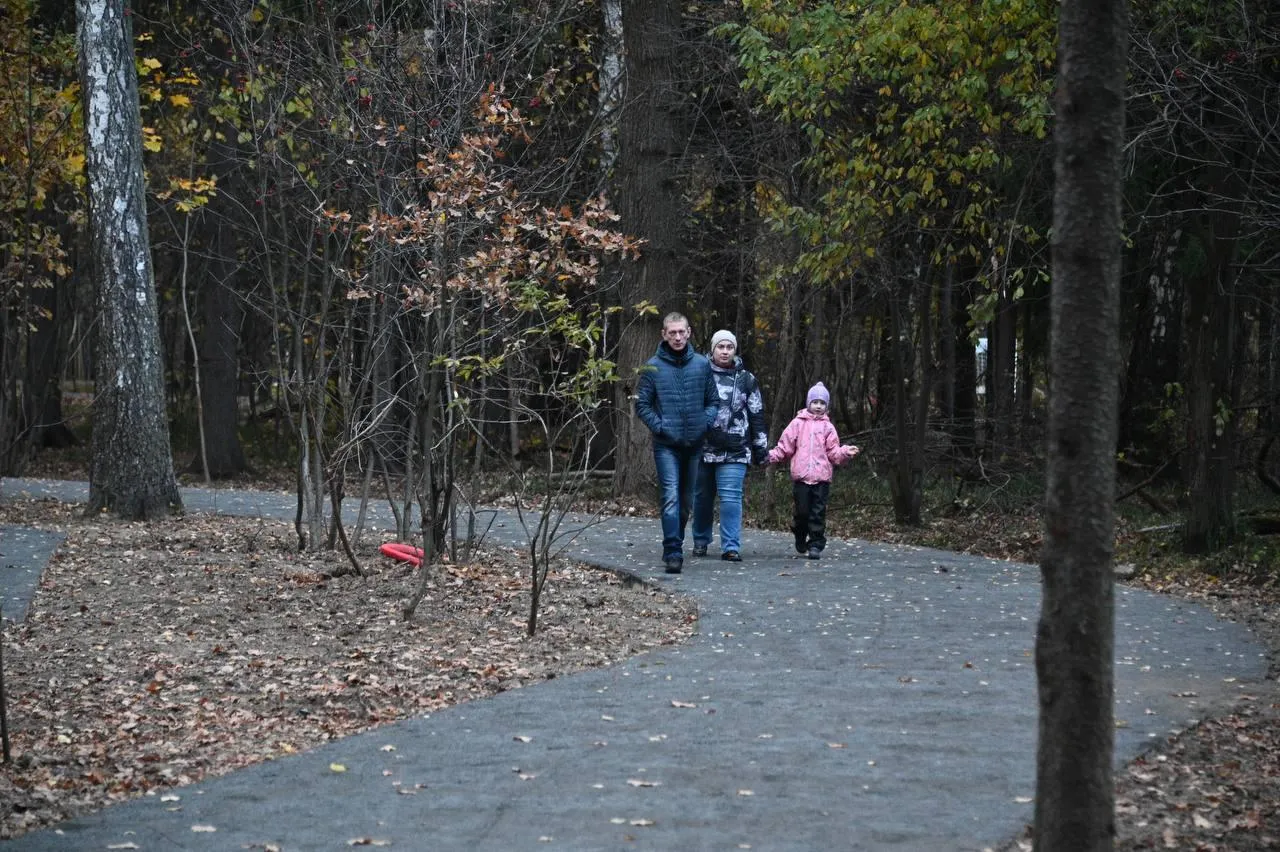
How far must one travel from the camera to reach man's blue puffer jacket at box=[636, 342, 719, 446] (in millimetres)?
13883

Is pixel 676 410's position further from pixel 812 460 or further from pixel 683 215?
pixel 683 215

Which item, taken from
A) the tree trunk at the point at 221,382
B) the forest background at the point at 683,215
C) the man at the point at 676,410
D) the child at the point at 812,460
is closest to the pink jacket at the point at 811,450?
the child at the point at 812,460

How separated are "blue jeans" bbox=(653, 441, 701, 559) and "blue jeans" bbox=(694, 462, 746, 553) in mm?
163

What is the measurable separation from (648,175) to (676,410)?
7776 mm

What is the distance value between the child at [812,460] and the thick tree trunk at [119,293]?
7.34 meters

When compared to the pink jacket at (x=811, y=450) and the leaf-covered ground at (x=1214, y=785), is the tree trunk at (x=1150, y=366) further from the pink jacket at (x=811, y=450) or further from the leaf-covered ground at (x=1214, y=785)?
the leaf-covered ground at (x=1214, y=785)

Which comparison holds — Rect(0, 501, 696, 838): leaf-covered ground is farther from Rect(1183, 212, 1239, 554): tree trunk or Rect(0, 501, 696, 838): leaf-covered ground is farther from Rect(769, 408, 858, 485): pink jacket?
Rect(1183, 212, 1239, 554): tree trunk

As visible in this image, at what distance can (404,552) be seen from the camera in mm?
13844

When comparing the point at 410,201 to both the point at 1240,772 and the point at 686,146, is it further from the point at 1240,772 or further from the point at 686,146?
the point at 686,146

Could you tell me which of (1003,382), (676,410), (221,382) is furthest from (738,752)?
(221,382)

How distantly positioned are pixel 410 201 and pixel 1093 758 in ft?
31.0

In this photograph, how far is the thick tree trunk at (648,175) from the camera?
20953 millimetres

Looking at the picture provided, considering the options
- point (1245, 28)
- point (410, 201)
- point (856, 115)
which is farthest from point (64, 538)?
point (1245, 28)

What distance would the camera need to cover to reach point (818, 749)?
22.4ft
